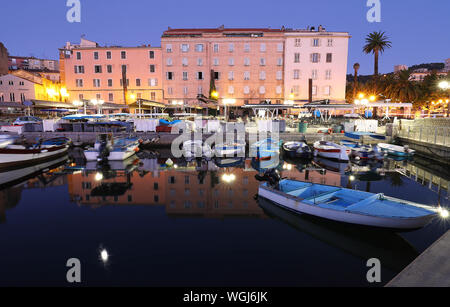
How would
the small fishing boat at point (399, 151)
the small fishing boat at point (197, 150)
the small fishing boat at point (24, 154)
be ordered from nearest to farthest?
the small fishing boat at point (24, 154), the small fishing boat at point (399, 151), the small fishing boat at point (197, 150)

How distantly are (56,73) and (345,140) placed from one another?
261 ft

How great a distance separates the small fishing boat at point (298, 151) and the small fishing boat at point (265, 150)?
123cm

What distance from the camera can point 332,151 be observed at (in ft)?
77.1

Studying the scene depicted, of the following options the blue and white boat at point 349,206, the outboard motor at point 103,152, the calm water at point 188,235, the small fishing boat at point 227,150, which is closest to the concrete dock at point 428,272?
the calm water at point 188,235

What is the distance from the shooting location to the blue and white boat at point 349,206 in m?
Result: 9.16

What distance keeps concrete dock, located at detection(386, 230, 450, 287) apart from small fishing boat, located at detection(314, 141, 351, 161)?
17058 mm

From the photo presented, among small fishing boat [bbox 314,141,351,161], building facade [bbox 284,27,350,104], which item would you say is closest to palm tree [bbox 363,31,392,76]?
building facade [bbox 284,27,350,104]

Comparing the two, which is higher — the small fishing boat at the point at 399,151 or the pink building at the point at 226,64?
the pink building at the point at 226,64

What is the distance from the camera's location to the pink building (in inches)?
1956

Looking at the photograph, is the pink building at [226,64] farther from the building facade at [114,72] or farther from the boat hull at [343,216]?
the boat hull at [343,216]

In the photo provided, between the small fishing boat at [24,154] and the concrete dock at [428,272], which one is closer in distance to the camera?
the concrete dock at [428,272]

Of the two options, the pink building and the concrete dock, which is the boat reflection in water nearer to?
the concrete dock

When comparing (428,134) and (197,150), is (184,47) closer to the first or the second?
(197,150)
